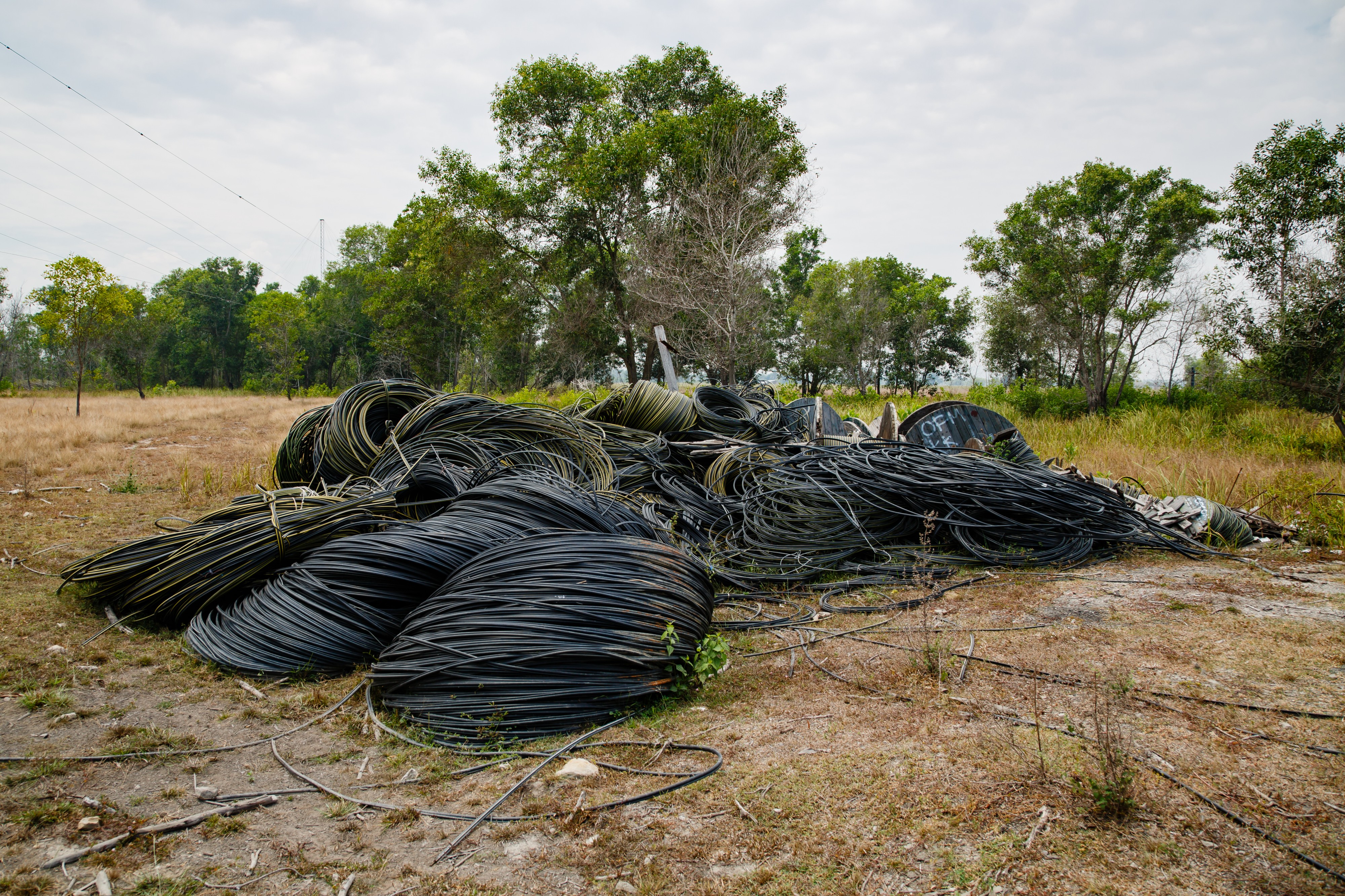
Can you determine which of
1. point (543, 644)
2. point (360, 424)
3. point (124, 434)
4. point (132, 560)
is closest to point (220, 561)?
point (132, 560)

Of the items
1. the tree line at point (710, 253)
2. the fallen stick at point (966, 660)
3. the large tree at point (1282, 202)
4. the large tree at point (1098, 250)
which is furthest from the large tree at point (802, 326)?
the fallen stick at point (966, 660)

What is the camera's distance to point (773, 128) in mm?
22438

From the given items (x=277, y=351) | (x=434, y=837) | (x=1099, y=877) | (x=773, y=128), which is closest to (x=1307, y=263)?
(x=773, y=128)

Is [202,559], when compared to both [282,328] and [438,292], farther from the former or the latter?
[282,328]

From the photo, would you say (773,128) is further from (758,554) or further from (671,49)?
(758,554)

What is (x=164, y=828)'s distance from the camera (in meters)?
2.05

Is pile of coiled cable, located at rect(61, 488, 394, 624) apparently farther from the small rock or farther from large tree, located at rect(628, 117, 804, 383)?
large tree, located at rect(628, 117, 804, 383)

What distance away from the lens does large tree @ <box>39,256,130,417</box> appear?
875 inches

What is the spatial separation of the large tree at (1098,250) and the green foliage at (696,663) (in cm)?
2052

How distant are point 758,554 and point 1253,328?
14700 mm

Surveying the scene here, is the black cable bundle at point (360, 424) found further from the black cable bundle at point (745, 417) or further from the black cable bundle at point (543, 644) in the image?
the black cable bundle at point (745, 417)

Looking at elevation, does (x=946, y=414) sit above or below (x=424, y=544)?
above

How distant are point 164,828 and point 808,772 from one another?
6.60ft

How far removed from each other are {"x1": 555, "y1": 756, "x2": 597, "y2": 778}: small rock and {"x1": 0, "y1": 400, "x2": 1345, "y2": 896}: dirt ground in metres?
0.04
